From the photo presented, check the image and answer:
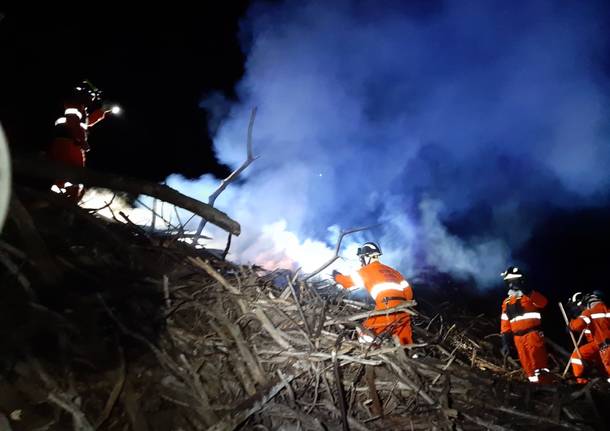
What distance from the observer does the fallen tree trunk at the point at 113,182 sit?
2.28 metres

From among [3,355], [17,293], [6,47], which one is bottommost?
[3,355]

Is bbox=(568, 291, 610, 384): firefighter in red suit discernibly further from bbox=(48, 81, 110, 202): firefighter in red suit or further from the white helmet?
bbox=(48, 81, 110, 202): firefighter in red suit

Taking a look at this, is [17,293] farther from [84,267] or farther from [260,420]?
[260,420]

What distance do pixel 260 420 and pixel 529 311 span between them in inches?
209

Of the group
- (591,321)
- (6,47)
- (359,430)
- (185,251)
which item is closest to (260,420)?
(359,430)

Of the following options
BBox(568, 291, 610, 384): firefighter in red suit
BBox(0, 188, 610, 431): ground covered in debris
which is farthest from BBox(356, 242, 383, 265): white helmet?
BBox(568, 291, 610, 384): firefighter in red suit

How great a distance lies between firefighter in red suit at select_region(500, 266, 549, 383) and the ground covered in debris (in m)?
1.97

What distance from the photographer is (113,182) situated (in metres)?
2.45

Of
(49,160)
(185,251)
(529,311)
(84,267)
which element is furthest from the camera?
(529,311)

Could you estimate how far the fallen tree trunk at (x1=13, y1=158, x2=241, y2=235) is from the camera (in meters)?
2.28

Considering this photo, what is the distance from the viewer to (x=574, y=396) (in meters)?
3.72

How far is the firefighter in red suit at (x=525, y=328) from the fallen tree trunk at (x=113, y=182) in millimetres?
5599

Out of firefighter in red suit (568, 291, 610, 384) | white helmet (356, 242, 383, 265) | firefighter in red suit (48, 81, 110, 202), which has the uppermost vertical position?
firefighter in red suit (48, 81, 110, 202)

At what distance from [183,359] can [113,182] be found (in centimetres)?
165
